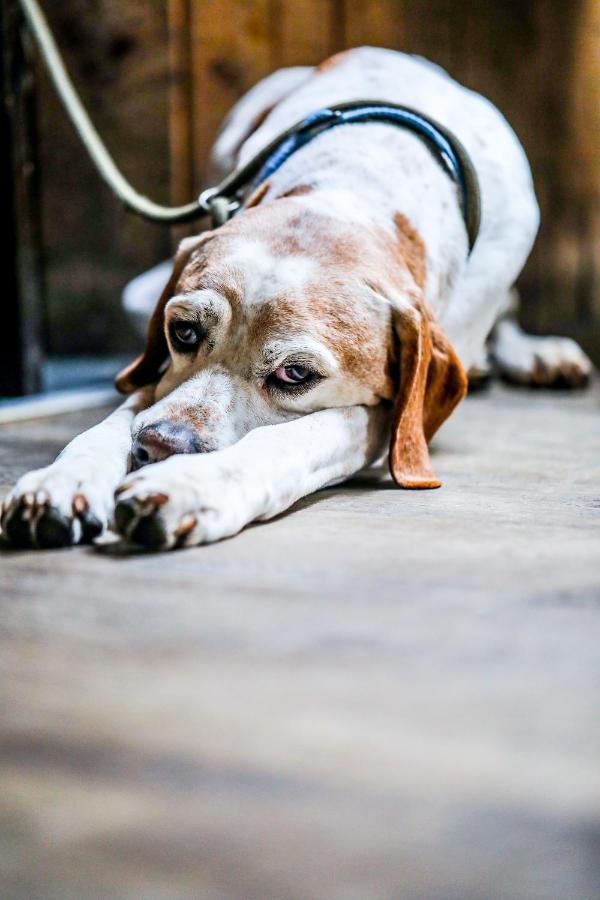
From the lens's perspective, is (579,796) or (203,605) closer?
(579,796)

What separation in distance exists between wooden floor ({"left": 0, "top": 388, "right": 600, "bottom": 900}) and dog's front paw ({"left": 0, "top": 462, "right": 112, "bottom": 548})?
4 cm

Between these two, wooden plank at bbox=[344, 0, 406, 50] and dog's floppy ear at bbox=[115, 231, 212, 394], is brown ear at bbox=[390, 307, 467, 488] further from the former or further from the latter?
wooden plank at bbox=[344, 0, 406, 50]

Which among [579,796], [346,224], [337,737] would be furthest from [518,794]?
[346,224]

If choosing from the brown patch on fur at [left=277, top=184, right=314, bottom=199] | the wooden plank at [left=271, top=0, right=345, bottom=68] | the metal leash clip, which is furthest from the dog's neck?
the wooden plank at [left=271, top=0, right=345, bottom=68]

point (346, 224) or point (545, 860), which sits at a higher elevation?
point (346, 224)

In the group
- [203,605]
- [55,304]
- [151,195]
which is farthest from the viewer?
[55,304]

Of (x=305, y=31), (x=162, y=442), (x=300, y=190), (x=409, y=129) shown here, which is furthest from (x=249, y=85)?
(x=162, y=442)

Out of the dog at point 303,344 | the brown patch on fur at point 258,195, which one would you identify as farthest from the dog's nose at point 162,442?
the brown patch on fur at point 258,195

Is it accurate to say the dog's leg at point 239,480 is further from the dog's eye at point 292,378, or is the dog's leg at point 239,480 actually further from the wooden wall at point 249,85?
the wooden wall at point 249,85

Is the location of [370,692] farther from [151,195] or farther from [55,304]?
[55,304]

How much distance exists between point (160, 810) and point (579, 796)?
0.34 m

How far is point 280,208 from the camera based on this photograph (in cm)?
200

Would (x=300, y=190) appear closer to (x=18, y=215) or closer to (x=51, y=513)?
(x=51, y=513)

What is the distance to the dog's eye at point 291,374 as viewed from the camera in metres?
1.81
